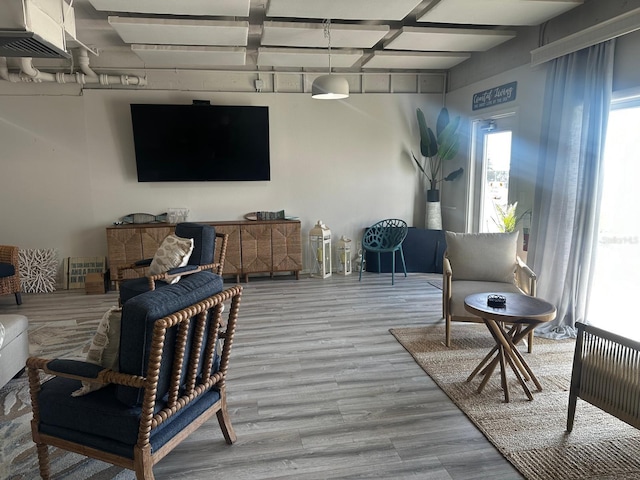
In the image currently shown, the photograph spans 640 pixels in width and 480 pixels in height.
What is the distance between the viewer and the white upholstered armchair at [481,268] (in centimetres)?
359

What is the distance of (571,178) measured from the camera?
375 centimetres

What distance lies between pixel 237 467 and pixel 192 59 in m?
4.49

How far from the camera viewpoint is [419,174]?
6.46m

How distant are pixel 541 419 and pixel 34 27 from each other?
13.4 ft

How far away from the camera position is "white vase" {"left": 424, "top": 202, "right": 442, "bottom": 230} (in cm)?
619

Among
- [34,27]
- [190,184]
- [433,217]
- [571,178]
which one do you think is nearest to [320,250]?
[433,217]

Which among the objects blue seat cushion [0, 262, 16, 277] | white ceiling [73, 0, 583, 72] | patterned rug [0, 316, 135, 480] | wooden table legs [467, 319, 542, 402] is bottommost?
patterned rug [0, 316, 135, 480]

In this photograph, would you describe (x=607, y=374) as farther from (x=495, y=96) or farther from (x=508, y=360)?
(x=495, y=96)

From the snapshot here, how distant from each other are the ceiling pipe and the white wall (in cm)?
17

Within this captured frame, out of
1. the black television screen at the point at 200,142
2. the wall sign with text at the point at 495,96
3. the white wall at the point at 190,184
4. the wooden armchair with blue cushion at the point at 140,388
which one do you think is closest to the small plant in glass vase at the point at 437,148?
the white wall at the point at 190,184

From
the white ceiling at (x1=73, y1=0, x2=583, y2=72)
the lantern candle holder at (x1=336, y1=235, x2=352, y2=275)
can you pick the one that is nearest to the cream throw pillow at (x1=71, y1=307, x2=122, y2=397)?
the white ceiling at (x1=73, y1=0, x2=583, y2=72)

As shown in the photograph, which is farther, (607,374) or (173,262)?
(173,262)

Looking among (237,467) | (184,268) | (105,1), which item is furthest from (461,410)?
(105,1)

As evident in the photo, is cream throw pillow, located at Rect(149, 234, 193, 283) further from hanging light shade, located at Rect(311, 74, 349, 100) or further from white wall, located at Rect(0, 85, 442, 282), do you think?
white wall, located at Rect(0, 85, 442, 282)
